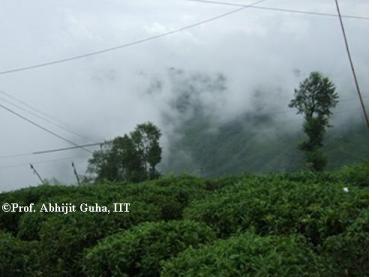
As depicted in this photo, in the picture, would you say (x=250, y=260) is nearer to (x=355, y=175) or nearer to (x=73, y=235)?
(x=73, y=235)

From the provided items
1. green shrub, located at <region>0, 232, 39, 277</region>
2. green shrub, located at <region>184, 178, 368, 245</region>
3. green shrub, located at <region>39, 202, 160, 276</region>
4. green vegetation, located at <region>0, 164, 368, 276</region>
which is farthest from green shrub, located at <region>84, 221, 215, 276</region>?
green shrub, located at <region>0, 232, 39, 277</region>

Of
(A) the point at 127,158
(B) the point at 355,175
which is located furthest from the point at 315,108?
(B) the point at 355,175

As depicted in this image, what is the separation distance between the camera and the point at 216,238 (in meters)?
4.57

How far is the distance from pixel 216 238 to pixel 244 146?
149 feet

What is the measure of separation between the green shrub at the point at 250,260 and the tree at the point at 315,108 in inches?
1082

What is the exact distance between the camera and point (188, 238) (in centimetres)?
434

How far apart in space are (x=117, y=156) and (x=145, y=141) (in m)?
1.62

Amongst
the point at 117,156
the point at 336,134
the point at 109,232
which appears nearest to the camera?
the point at 109,232

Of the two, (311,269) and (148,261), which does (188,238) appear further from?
(311,269)

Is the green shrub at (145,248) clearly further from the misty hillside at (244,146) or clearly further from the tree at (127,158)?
the misty hillside at (244,146)

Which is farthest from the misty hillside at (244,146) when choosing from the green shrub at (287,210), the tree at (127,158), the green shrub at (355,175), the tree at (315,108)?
the green shrub at (287,210)

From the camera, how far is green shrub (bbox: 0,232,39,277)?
5359 millimetres

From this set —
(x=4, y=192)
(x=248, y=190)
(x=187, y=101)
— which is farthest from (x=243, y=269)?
(x=187, y=101)

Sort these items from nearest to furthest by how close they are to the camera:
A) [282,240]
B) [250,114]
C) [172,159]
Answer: [282,240]
[172,159]
[250,114]
